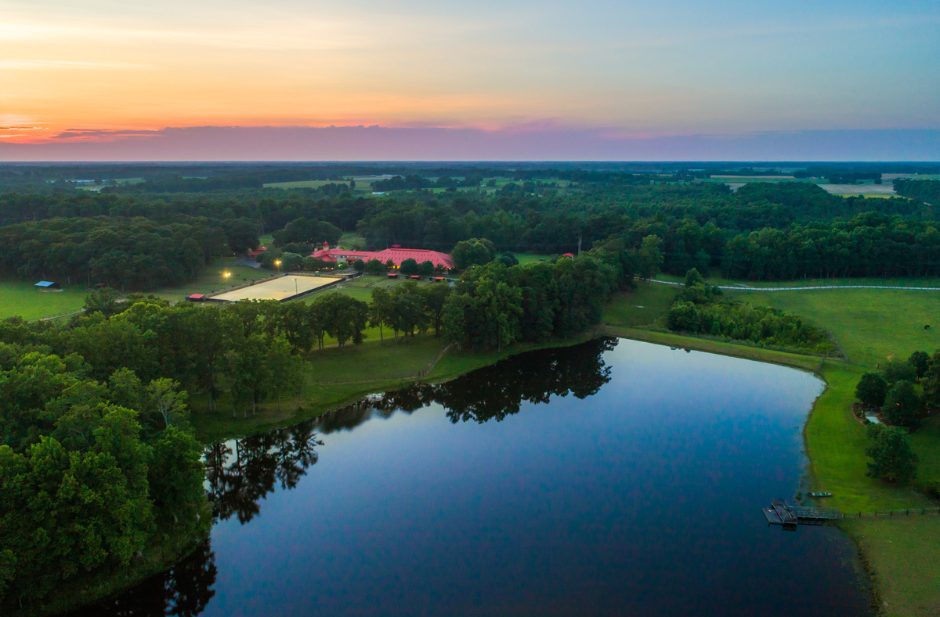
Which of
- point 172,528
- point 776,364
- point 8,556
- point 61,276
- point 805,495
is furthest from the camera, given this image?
point 61,276

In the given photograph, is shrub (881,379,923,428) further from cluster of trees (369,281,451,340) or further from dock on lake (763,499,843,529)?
cluster of trees (369,281,451,340)

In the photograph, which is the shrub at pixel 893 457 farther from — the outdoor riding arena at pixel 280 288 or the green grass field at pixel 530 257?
the green grass field at pixel 530 257

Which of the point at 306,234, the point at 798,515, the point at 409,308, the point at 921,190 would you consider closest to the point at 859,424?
the point at 798,515

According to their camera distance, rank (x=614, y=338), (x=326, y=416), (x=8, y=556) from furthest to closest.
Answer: (x=614, y=338), (x=326, y=416), (x=8, y=556)

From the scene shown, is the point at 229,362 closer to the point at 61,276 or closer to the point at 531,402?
the point at 531,402

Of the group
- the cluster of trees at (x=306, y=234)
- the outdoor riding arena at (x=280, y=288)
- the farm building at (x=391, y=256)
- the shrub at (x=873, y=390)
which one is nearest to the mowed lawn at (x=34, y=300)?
the outdoor riding arena at (x=280, y=288)

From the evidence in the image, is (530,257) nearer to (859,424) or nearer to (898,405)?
(859,424)

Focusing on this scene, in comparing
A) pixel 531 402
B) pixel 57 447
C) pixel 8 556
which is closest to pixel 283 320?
pixel 531 402

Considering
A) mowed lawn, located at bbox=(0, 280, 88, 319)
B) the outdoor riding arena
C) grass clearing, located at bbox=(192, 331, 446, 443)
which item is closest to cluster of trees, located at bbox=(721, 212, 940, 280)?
grass clearing, located at bbox=(192, 331, 446, 443)
